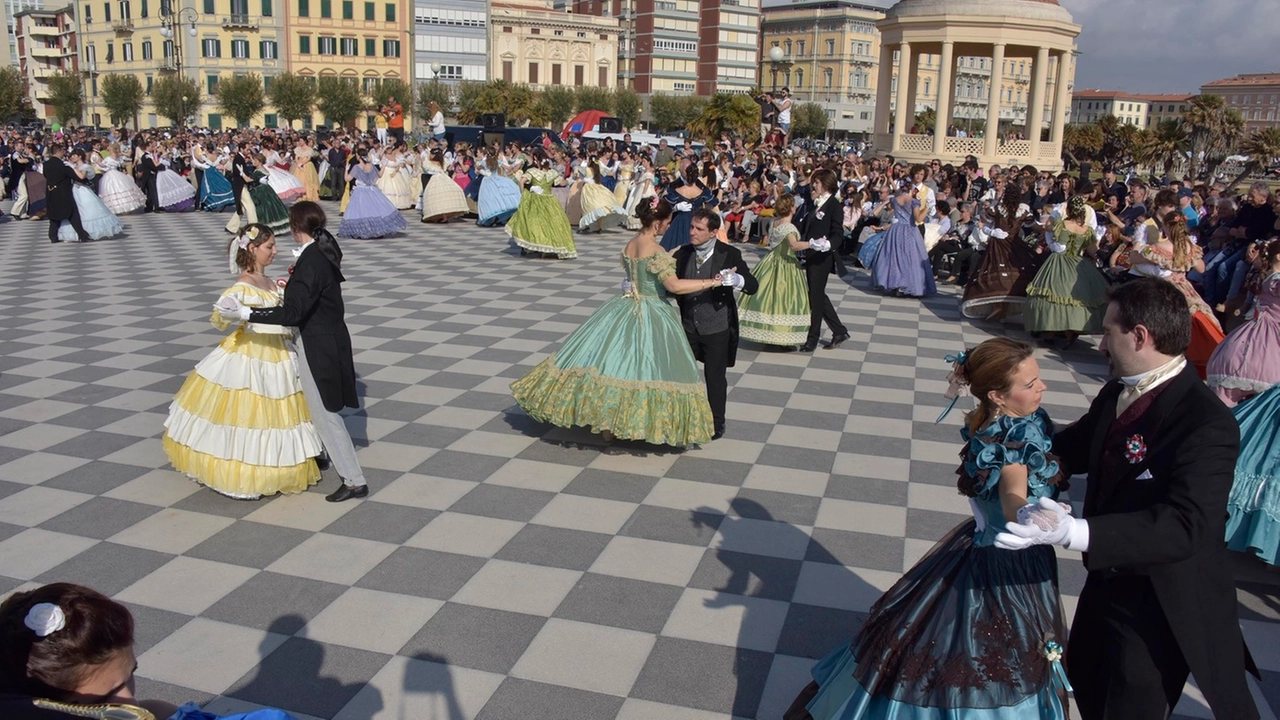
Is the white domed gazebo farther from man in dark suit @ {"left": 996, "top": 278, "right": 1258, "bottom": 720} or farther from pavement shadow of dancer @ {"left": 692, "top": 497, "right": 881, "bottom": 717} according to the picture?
man in dark suit @ {"left": 996, "top": 278, "right": 1258, "bottom": 720}

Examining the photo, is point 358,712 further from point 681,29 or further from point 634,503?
point 681,29

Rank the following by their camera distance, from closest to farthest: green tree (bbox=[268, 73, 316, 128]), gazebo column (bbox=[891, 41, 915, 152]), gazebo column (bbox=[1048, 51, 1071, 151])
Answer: gazebo column (bbox=[1048, 51, 1071, 151]), gazebo column (bbox=[891, 41, 915, 152]), green tree (bbox=[268, 73, 316, 128])

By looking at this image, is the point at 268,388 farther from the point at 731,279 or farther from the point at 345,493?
the point at 731,279

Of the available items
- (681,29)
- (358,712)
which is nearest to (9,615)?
(358,712)

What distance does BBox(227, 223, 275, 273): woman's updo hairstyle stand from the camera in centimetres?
535

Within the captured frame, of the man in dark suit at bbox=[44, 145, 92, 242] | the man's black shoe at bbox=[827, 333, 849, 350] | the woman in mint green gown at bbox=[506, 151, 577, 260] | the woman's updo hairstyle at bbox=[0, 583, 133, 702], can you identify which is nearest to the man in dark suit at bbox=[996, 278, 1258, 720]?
the woman's updo hairstyle at bbox=[0, 583, 133, 702]

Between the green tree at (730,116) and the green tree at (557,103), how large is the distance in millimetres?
35596

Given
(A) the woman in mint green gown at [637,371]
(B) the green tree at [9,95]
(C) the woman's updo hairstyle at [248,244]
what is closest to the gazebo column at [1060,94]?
(A) the woman in mint green gown at [637,371]

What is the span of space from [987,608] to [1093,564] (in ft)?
1.43

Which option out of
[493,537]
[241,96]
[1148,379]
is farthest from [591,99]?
[1148,379]

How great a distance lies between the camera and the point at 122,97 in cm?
6331

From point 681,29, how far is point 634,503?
9309 centimetres

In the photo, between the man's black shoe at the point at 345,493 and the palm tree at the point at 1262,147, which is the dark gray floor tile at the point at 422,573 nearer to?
the man's black shoe at the point at 345,493

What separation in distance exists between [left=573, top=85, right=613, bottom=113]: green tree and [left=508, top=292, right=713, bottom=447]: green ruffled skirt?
70.9 m
